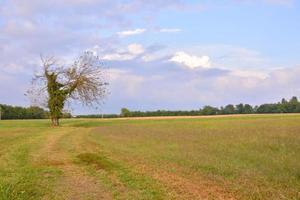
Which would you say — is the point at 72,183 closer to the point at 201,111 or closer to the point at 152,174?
the point at 152,174

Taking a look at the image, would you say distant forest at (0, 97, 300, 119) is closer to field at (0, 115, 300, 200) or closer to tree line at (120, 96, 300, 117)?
tree line at (120, 96, 300, 117)

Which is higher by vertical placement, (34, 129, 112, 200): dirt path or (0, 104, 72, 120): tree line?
(0, 104, 72, 120): tree line

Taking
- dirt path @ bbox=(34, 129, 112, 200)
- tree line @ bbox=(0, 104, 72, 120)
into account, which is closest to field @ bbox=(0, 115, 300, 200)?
dirt path @ bbox=(34, 129, 112, 200)

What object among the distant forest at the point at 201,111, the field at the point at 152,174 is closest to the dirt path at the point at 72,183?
the field at the point at 152,174

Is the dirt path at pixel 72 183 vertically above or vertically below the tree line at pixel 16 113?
below

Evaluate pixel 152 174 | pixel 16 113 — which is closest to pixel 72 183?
pixel 152 174

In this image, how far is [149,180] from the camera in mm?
14445

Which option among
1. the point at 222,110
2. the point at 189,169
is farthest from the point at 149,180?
the point at 222,110

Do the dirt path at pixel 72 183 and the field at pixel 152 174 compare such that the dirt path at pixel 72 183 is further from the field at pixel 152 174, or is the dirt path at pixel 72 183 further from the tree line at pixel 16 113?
the tree line at pixel 16 113

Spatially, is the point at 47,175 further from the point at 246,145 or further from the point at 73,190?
the point at 246,145

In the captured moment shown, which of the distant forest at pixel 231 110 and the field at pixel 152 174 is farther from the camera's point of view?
the distant forest at pixel 231 110

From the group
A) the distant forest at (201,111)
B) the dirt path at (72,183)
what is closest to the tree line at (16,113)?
the distant forest at (201,111)

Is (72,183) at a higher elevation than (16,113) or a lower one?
lower

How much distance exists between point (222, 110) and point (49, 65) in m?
64.3
